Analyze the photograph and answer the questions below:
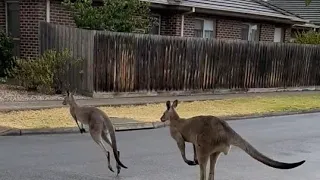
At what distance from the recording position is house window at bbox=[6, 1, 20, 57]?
734 inches

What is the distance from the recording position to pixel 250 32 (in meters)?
26.3

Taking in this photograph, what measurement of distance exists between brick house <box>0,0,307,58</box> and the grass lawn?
5870 mm

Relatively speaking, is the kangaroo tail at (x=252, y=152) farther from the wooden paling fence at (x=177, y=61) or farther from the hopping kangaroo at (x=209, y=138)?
the wooden paling fence at (x=177, y=61)

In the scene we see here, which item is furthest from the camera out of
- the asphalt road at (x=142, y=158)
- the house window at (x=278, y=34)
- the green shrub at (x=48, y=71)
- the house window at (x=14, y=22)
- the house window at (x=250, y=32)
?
the house window at (x=278, y=34)

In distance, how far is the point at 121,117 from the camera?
40.3 feet

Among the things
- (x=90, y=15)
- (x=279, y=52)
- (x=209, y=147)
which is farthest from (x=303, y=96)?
(x=209, y=147)

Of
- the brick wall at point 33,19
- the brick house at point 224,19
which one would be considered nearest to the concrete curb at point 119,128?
the brick wall at point 33,19

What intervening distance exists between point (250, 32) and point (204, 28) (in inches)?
155

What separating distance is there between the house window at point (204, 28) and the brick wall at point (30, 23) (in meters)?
8.51

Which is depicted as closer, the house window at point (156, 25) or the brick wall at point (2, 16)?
the brick wall at point (2, 16)

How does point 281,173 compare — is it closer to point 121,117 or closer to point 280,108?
point 121,117

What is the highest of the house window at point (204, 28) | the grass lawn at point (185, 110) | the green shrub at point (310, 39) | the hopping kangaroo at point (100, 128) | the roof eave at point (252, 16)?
the roof eave at point (252, 16)

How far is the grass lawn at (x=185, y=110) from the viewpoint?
1106 cm

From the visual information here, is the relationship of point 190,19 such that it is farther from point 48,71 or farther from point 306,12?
point 306,12
